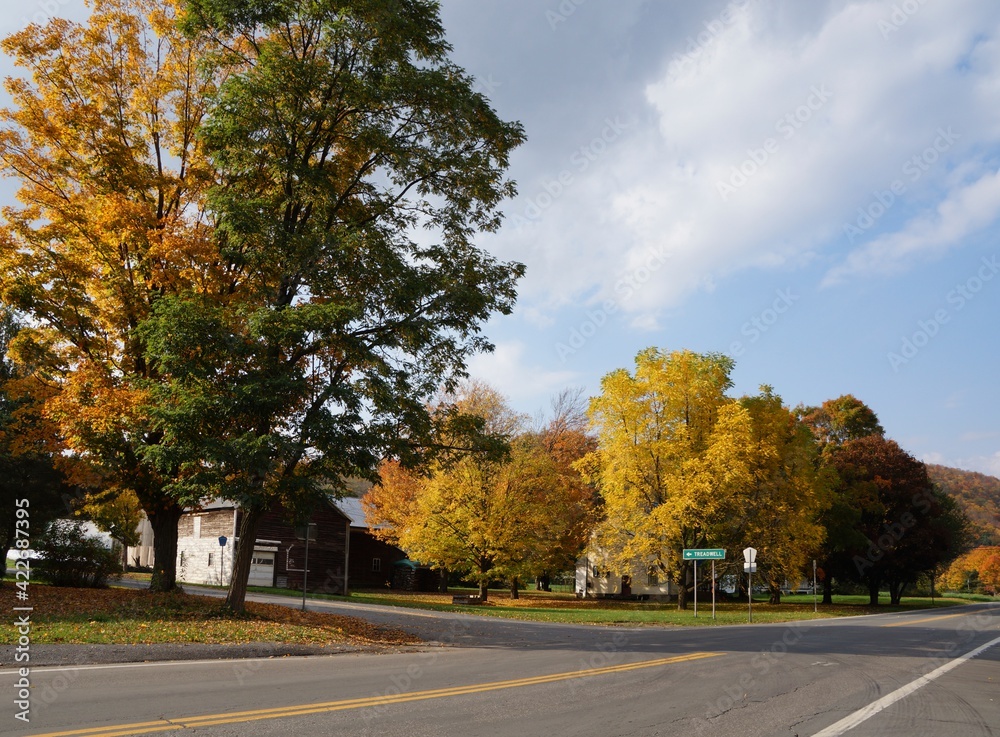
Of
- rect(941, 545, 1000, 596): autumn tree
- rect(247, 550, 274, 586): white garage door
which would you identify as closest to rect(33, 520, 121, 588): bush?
rect(247, 550, 274, 586): white garage door

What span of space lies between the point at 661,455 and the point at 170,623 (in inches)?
993

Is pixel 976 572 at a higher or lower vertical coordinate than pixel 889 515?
lower

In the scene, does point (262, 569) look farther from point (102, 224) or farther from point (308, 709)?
point (308, 709)

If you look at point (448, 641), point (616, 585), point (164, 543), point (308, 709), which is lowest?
point (616, 585)

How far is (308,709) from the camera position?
26.8ft

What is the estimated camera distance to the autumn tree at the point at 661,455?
34.8 metres

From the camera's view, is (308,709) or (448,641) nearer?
(308,709)

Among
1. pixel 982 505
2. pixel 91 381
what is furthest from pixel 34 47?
pixel 982 505

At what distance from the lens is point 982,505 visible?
365 ft

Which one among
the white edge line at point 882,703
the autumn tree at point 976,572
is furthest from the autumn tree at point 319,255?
the autumn tree at point 976,572

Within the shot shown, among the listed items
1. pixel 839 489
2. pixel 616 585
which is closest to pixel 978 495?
pixel 839 489

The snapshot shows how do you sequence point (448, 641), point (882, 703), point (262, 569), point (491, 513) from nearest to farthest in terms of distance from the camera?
point (882, 703) < point (448, 641) < point (491, 513) < point (262, 569)

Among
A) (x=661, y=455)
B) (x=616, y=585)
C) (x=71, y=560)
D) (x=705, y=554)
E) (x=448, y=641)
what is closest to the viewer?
(x=448, y=641)

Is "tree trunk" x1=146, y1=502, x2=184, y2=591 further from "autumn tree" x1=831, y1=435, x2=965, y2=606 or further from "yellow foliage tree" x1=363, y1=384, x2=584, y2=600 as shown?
"autumn tree" x1=831, y1=435, x2=965, y2=606
